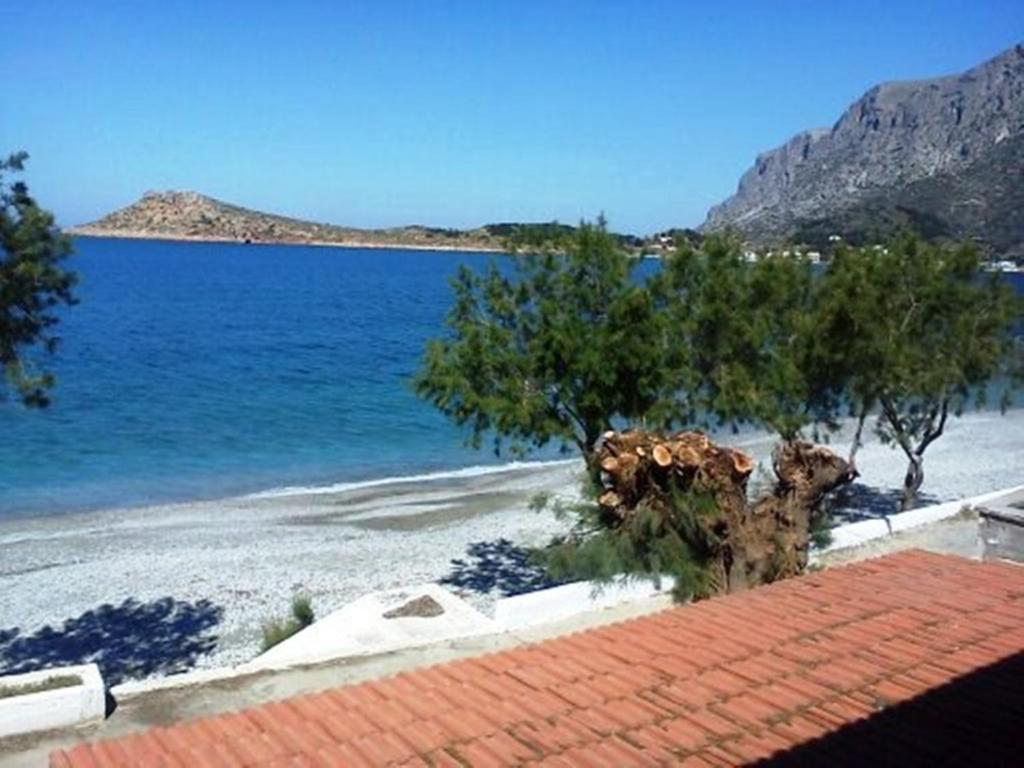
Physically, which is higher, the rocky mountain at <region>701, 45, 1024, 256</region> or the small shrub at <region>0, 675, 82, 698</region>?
the rocky mountain at <region>701, 45, 1024, 256</region>

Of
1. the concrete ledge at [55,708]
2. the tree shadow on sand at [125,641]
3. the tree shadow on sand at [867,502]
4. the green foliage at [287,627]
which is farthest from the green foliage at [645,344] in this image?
the concrete ledge at [55,708]

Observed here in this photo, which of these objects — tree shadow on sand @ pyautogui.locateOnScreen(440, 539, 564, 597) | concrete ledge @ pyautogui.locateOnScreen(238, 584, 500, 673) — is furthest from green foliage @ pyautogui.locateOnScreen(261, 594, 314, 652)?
tree shadow on sand @ pyautogui.locateOnScreen(440, 539, 564, 597)

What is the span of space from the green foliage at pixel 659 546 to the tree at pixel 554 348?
2.49 metres

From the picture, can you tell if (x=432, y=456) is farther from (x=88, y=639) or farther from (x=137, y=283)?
(x=137, y=283)

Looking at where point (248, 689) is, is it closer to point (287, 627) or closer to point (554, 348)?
point (287, 627)

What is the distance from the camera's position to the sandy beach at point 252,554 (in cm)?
1653

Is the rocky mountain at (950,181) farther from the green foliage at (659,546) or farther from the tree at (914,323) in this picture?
the green foliage at (659,546)

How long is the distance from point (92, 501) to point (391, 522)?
9.36 metres

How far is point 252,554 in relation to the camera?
71.1ft

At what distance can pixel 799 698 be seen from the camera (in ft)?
20.1

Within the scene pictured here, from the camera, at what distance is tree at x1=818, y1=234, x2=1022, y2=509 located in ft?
55.3

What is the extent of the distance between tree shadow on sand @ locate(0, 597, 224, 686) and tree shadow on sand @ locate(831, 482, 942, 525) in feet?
41.6

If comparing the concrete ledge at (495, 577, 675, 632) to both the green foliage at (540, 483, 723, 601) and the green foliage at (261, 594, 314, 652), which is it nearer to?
the green foliage at (540, 483, 723, 601)

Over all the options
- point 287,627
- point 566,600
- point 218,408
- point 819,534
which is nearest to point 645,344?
point 819,534
